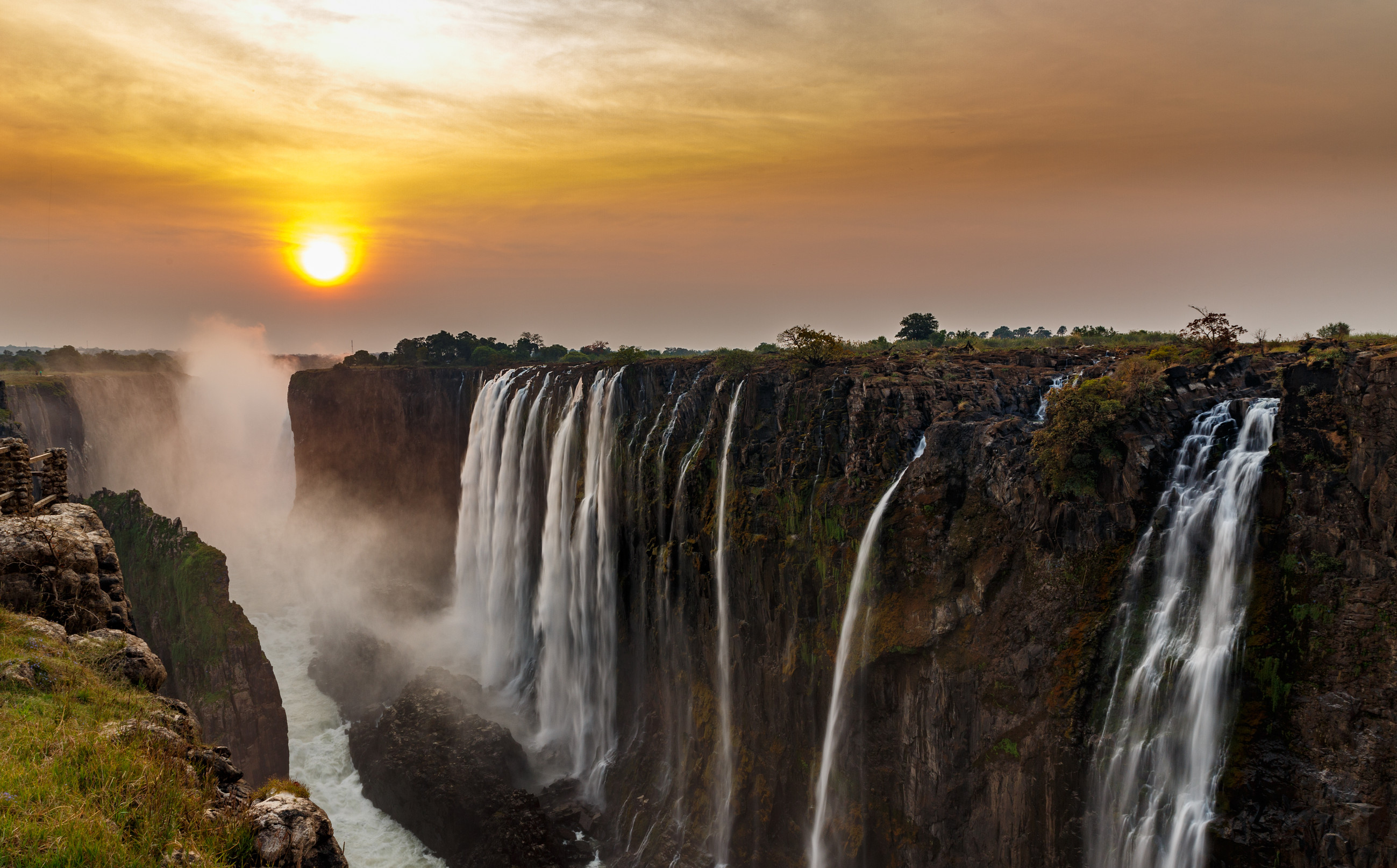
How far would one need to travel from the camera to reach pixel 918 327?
155 ft

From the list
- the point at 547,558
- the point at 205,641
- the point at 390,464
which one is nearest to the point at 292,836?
the point at 547,558

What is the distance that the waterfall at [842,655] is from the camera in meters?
23.3

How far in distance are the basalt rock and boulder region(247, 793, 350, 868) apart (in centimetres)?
2151

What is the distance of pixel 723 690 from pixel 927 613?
1007 cm

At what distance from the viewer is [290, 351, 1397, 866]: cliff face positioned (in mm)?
15086

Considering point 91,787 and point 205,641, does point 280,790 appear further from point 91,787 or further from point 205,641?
point 205,641

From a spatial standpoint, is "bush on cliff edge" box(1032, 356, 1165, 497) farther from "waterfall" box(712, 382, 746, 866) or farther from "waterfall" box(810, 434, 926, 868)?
"waterfall" box(712, 382, 746, 866)

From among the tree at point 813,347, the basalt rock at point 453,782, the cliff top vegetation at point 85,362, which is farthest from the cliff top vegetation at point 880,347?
the cliff top vegetation at point 85,362

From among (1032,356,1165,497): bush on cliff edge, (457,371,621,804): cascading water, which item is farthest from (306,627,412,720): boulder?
(1032,356,1165,497): bush on cliff edge

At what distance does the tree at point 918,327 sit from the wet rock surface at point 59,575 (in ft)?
138

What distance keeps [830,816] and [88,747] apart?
68.6 feet

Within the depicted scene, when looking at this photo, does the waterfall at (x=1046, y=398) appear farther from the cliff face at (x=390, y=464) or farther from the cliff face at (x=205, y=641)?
the cliff face at (x=390, y=464)

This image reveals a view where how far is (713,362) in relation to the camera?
35812 millimetres

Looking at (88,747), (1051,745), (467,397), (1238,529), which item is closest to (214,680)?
(467,397)
